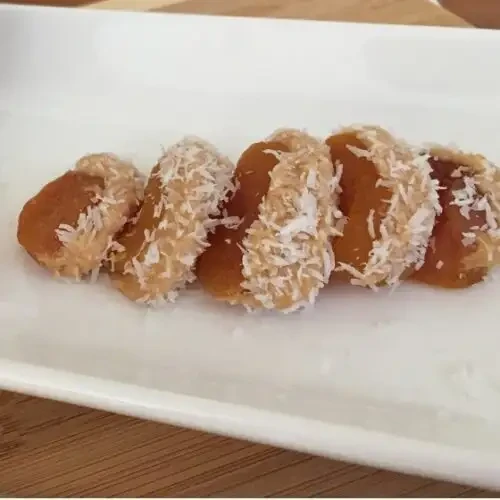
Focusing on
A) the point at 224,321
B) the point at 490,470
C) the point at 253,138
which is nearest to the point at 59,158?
the point at 253,138

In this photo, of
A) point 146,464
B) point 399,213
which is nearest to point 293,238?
point 399,213

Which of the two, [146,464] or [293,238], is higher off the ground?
[293,238]

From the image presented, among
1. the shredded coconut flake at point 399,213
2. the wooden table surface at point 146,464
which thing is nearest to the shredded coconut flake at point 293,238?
the shredded coconut flake at point 399,213

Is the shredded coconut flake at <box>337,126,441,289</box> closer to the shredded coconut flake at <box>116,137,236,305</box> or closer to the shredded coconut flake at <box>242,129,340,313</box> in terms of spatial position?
the shredded coconut flake at <box>242,129,340,313</box>

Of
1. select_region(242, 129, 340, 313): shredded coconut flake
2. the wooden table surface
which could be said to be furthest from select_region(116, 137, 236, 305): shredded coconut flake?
the wooden table surface

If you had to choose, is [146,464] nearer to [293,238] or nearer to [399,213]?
[293,238]

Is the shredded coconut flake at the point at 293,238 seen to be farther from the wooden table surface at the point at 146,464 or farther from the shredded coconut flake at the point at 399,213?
the wooden table surface at the point at 146,464

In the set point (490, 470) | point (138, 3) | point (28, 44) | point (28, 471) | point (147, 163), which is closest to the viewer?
Result: point (490, 470)

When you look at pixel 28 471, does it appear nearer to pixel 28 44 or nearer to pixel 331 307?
pixel 331 307
